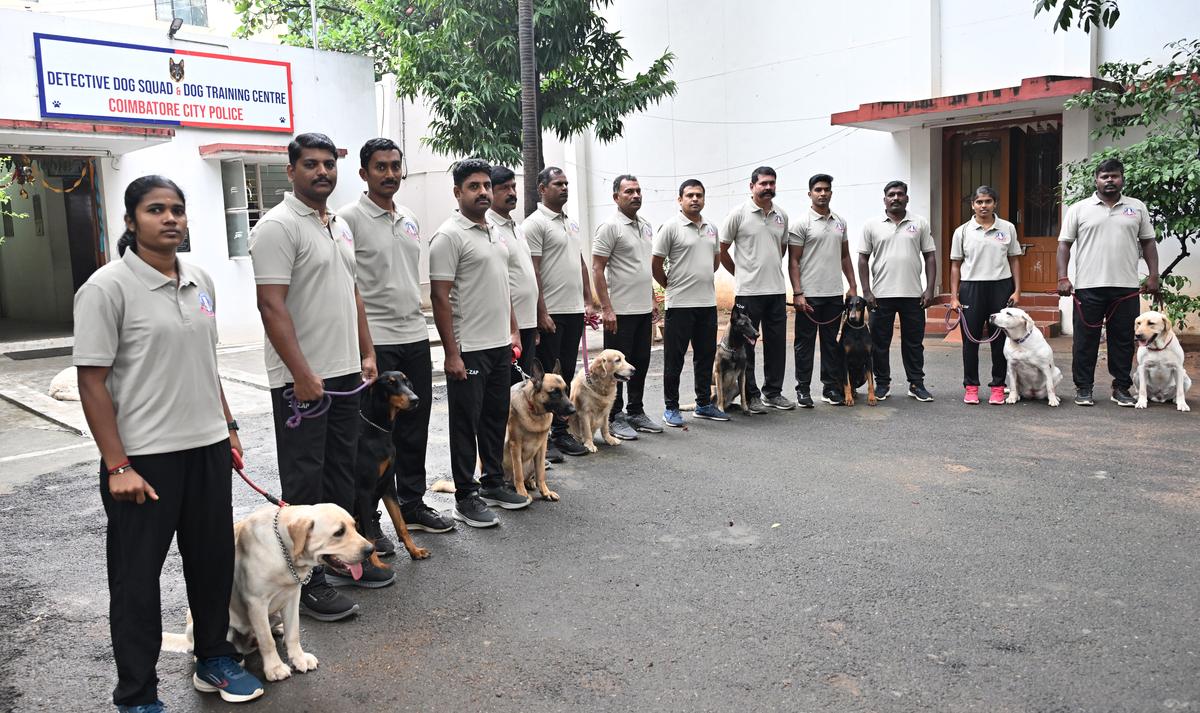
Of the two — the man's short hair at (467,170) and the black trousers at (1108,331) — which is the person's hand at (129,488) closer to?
the man's short hair at (467,170)

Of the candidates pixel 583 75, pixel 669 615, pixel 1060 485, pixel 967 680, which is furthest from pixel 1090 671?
pixel 583 75

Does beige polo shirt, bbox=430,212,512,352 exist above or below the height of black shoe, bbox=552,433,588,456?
above

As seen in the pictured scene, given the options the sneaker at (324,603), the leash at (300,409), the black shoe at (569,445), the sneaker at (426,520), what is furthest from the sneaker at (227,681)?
the black shoe at (569,445)

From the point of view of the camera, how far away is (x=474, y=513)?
5.17 meters

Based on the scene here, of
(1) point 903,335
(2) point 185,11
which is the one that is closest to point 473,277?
(1) point 903,335

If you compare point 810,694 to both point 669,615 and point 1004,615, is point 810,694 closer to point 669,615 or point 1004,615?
point 669,615

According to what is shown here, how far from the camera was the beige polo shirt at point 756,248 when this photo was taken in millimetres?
8047

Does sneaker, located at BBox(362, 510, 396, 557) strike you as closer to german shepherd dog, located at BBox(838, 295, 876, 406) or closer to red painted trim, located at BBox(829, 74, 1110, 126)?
german shepherd dog, located at BBox(838, 295, 876, 406)

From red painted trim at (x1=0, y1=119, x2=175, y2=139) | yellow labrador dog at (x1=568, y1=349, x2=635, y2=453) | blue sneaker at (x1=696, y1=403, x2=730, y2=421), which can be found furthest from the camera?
red painted trim at (x1=0, y1=119, x2=175, y2=139)

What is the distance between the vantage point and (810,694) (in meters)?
3.22

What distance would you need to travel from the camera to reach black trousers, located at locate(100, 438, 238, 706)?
3.01 metres

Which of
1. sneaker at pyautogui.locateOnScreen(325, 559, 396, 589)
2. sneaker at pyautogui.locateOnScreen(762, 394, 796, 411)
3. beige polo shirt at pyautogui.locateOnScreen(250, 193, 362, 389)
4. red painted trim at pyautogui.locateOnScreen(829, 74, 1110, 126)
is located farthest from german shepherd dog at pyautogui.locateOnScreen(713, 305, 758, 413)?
red painted trim at pyautogui.locateOnScreen(829, 74, 1110, 126)

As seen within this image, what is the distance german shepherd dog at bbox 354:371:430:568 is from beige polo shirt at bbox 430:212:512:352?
783 millimetres

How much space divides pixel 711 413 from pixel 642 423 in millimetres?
745
